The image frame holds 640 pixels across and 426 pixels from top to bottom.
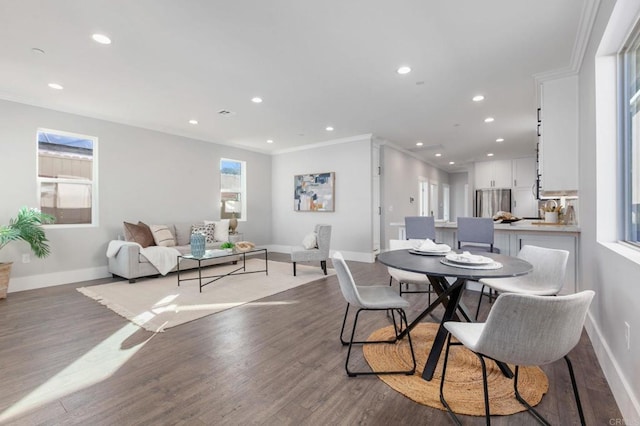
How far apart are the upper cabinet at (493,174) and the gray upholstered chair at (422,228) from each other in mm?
6018

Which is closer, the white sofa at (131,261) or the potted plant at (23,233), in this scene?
the potted plant at (23,233)

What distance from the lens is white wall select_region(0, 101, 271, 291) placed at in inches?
161

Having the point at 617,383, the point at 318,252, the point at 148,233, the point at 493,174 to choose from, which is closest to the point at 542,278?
the point at 617,383

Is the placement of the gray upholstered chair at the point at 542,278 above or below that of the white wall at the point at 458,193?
below

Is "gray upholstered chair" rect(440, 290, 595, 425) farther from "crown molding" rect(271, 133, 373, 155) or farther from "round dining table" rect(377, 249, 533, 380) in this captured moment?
"crown molding" rect(271, 133, 373, 155)

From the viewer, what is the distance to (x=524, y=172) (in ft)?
27.3

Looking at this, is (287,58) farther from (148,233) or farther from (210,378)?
(148,233)

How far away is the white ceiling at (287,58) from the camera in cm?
237

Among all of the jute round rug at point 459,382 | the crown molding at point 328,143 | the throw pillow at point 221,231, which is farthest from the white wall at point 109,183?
the jute round rug at point 459,382

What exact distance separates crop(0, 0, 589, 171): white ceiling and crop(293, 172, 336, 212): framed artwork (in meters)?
1.90

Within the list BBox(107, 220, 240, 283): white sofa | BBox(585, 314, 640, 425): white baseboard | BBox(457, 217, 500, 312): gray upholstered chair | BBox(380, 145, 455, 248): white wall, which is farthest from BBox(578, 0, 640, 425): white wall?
BBox(107, 220, 240, 283): white sofa

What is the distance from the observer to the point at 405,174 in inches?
308

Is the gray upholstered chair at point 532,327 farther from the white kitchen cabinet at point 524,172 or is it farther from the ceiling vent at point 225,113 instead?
the white kitchen cabinet at point 524,172

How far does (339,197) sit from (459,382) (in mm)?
5121
